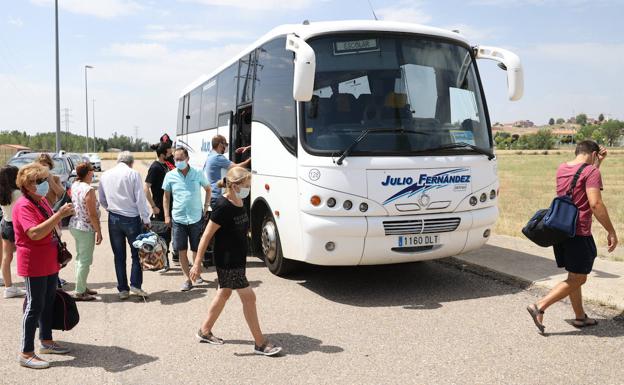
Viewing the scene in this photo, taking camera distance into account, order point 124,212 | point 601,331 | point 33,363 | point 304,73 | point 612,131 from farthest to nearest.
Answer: point 612,131 < point 124,212 < point 304,73 < point 601,331 < point 33,363

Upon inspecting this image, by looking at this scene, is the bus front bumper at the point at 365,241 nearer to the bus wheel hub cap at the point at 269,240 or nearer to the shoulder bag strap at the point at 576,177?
the bus wheel hub cap at the point at 269,240

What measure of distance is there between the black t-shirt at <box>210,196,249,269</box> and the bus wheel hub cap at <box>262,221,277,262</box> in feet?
7.93

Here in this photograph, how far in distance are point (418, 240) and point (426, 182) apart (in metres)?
0.66

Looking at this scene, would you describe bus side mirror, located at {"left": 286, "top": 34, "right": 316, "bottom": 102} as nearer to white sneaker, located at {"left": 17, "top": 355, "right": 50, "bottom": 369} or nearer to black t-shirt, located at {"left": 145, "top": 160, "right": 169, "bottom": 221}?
black t-shirt, located at {"left": 145, "top": 160, "right": 169, "bottom": 221}

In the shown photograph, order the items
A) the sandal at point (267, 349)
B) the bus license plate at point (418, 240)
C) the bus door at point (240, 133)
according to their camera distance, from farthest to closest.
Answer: the bus door at point (240, 133)
the bus license plate at point (418, 240)
the sandal at point (267, 349)

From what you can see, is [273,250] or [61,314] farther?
[273,250]

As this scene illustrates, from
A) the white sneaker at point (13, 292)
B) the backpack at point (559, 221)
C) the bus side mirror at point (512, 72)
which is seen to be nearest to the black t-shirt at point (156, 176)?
the white sneaker at point (13, 292)

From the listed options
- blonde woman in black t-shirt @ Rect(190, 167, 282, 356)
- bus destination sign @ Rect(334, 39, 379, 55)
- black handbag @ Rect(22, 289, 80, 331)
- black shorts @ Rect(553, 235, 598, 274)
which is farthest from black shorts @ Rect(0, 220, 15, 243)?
black shorts @ Rect(553, 235, 598, 274)

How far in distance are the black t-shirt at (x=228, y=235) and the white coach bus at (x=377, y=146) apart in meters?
1.60

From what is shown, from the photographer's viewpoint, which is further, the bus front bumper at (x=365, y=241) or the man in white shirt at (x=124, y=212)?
the man in white shirt at (x=124, y=212)

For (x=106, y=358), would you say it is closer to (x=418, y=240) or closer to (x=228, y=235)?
(x=228, y=235)

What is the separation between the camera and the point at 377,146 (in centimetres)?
636

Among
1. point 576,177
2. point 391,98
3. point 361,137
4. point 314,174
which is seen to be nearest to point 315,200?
point 314,174

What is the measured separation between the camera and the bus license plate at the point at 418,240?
6.40m
